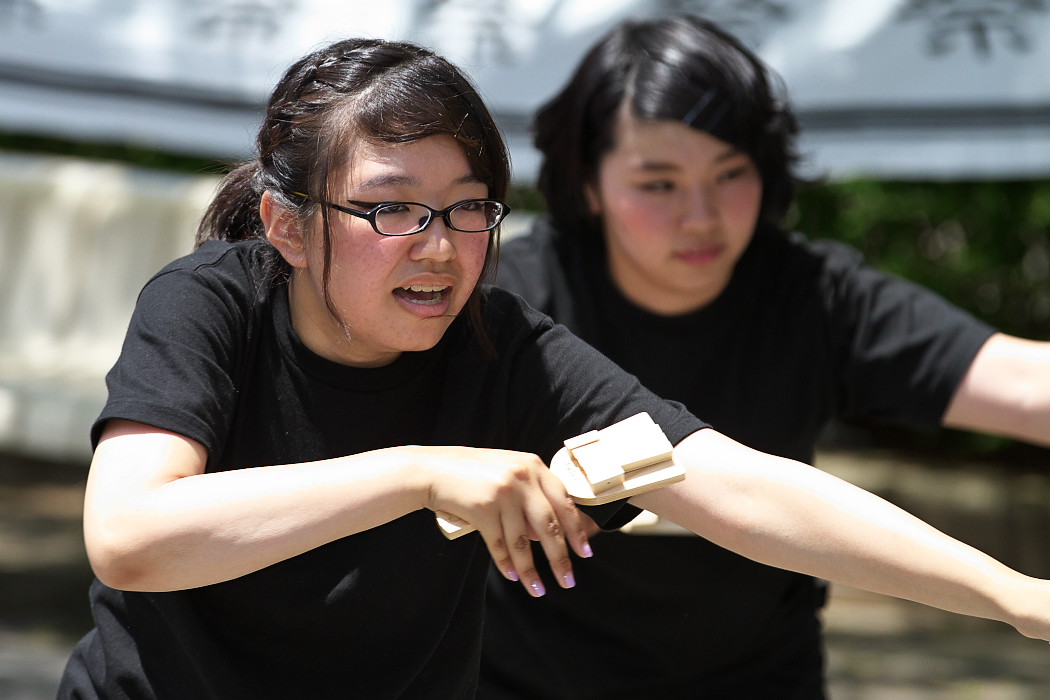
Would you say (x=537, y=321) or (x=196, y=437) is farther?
(x=537, y=321)

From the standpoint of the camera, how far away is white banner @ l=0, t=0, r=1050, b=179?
4258 millimetres

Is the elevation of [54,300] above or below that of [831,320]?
below

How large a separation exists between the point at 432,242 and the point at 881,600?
3756mm

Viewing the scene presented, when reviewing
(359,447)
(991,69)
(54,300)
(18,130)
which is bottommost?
(54,300)

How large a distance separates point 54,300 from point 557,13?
2.59 m

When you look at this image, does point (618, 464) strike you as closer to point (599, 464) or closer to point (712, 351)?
point (599, 464)

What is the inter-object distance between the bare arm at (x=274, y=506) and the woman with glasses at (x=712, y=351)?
3.04ft

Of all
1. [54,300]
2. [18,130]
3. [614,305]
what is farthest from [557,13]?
[18,130]

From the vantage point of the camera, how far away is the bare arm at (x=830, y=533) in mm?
1572

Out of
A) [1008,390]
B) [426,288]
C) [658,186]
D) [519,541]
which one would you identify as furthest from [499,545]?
[1008,390]

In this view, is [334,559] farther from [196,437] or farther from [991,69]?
[991,69]

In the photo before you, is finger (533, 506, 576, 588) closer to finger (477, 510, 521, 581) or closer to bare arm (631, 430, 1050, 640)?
finger (477, 510, 521, 581)

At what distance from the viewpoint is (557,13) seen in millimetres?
4504

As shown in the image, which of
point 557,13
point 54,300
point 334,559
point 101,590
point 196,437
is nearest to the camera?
point 196,437
